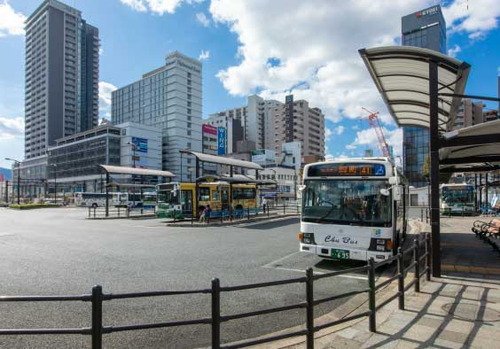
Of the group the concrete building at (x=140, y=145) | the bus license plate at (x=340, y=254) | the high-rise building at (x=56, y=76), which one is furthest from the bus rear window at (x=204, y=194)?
the high-rise building at (x=56, y=76)

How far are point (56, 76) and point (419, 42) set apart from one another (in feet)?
449

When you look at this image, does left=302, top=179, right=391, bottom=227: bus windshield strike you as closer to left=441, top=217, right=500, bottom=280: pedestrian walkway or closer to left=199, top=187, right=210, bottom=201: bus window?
left=441, top=217, right=500, bottom=280: pedestrian walkway

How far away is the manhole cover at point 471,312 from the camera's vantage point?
5.68m

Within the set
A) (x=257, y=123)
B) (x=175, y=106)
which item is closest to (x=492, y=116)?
(x=175, y=106)

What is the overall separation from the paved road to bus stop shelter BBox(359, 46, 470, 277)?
284cm

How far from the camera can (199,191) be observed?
28.2m

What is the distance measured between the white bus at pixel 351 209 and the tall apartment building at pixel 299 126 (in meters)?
125

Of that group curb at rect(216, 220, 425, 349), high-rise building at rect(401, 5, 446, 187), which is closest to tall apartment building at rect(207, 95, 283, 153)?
high-rise building at rect(401, 5, 446, 187)

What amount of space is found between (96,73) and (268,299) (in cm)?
18499

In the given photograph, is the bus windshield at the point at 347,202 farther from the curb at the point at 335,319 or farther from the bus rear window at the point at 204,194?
the bus rear window at the point at 204,194

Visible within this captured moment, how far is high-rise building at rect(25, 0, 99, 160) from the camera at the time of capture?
14800 centimetres

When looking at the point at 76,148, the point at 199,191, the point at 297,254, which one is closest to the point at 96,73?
the point at 76,148

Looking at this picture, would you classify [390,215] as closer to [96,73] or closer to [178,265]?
[178,265]

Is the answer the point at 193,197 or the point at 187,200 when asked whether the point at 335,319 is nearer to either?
the point at 193,197
